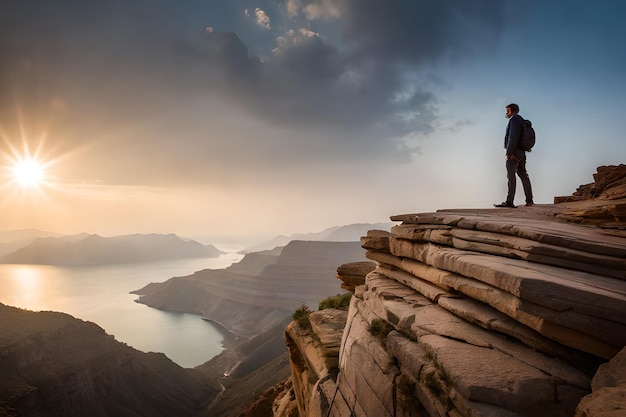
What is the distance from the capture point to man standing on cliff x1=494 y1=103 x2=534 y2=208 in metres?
11.1

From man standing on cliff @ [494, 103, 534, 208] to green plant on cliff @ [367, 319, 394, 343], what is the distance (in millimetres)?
7930

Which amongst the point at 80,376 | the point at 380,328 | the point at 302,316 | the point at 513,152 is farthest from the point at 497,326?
the point at 80,376

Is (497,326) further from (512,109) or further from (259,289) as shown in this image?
(259,289)

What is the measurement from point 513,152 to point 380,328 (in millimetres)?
9113

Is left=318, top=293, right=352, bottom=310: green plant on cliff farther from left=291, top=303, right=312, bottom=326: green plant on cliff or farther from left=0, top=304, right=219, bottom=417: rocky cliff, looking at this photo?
left=0, top=304, right=219, bottom=417: rocky cliff

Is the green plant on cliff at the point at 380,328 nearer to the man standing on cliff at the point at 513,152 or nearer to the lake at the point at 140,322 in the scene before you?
the man standing on cliff at the point at 513,152

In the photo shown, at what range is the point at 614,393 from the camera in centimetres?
347

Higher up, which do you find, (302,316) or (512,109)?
(512,109)

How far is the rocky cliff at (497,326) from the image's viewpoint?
4379 mm

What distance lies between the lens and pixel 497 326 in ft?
18.8

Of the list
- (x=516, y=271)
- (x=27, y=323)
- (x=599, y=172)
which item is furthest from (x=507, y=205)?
(x=27, y=323)

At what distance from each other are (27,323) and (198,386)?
141ft

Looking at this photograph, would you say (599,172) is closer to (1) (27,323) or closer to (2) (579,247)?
(2) (579,247)

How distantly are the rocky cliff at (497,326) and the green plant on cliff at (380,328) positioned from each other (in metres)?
0.04
